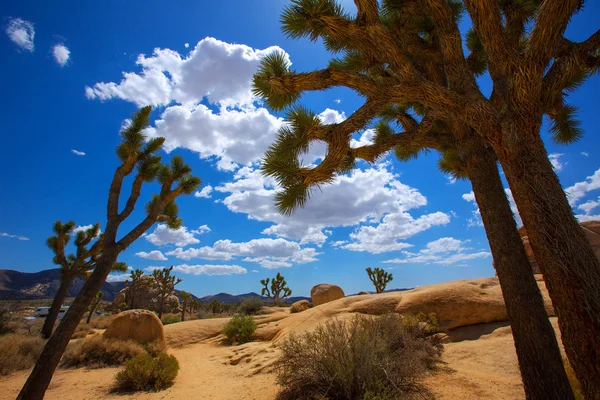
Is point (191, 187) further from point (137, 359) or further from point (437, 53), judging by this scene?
point (437, 53)

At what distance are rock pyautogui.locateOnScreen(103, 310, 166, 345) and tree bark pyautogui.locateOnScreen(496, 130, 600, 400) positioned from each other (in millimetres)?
11858

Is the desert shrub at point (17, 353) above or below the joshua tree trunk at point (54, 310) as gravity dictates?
below

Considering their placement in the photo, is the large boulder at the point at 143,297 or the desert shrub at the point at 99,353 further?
the large boulder at the point at 143,297

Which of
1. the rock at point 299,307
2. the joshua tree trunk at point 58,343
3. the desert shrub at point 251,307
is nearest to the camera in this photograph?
the joshua tree trunk at point 58,343

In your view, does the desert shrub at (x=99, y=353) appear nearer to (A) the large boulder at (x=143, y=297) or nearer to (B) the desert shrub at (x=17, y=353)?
(B) the desert shrub at (x=17, y=353)

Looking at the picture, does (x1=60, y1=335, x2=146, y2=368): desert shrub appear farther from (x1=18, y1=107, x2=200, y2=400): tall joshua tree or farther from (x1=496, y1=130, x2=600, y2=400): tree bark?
(x1=496, y1=130, x2=600, y2=400): tree bark

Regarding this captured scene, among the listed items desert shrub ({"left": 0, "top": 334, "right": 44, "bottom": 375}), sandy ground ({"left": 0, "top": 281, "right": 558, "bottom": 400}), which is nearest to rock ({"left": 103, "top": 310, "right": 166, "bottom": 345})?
sandy ground ({"left": 0, "top": 281, "right": 558, "bottom": 400})

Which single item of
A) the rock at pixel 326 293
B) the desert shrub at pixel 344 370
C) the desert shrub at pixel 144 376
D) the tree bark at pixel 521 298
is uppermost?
the rock at pixel 326 293

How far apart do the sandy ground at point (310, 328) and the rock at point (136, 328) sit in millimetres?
1173

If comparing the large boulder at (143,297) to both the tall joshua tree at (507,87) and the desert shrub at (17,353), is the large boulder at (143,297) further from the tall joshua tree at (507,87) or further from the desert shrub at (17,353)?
the tall joshua tree at (507,87)

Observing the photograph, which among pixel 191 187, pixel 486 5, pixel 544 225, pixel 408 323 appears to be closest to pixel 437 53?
pixel 486 5

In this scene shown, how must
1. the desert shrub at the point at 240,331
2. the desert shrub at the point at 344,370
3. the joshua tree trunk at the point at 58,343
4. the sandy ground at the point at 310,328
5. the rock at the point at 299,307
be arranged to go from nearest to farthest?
the desert shrub at the point at 344,370 → the sandy ground at the point at 310,328 → the joshua tree trunk at the point at 58,343 → the desert shrub at the point at 240,331 → the rock at the point at 299,307

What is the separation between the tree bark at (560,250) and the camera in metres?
2.46

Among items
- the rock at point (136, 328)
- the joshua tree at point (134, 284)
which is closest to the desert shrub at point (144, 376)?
the rock at point (136, 328)
